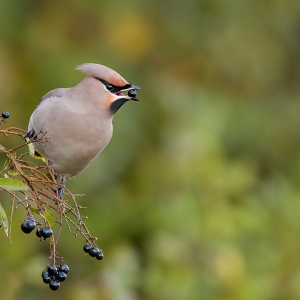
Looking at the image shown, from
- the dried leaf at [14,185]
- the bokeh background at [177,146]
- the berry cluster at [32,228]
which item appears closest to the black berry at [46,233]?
the berry cluster at [32,228]

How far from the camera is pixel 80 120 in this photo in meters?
4.08

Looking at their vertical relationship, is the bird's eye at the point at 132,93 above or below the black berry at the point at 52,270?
above

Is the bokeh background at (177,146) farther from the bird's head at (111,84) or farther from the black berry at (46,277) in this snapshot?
the black berry at (46,277)

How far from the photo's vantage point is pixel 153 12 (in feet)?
28.8

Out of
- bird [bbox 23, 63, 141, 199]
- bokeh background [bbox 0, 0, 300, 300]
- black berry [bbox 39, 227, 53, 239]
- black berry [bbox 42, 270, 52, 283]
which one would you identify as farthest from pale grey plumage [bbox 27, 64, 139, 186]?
black berry [bbox 39, 227, 53, 239]

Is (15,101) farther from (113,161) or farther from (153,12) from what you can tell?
(153,12)

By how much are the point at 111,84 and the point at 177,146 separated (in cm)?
301

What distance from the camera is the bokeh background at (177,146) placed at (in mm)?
5723

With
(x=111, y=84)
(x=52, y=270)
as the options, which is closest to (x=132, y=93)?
(x=111, y=84)

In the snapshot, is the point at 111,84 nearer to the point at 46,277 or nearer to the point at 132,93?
the point at 132,93

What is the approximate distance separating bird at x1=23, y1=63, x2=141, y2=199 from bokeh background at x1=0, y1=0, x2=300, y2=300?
82 centimetres

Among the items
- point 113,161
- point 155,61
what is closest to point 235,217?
point 113,161

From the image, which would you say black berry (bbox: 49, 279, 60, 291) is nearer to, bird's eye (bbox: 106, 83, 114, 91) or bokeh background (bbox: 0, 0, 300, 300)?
bird's eye (bbox: 106, 83, 114, 91)

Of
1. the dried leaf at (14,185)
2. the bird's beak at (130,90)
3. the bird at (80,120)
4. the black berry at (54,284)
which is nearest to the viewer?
the dried leaf at (14,185)
